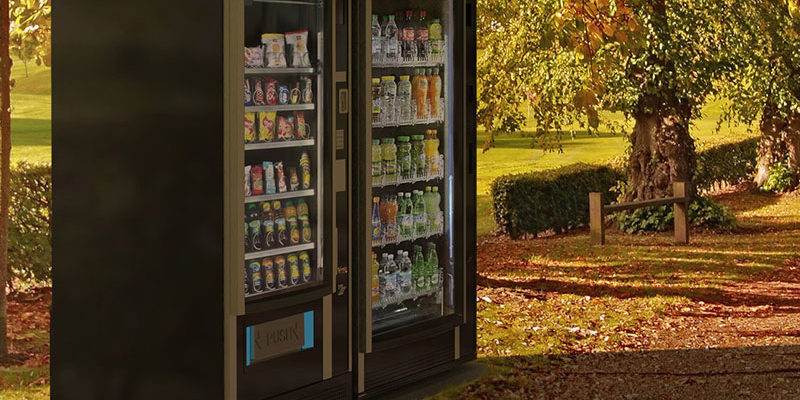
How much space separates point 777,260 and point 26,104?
17394 millimetres

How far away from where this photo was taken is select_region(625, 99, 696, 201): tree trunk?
53.6ft

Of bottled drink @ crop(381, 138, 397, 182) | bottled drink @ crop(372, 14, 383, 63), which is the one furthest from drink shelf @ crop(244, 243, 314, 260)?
bottled drink @ crop(372, 14, 383, 63)

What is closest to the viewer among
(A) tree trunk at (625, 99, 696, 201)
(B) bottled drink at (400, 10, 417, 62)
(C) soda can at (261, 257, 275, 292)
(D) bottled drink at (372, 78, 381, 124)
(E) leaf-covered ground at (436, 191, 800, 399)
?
(C) soda can at (261, 257, 275, 292)

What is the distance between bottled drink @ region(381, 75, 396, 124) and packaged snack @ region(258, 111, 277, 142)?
1.07 meters

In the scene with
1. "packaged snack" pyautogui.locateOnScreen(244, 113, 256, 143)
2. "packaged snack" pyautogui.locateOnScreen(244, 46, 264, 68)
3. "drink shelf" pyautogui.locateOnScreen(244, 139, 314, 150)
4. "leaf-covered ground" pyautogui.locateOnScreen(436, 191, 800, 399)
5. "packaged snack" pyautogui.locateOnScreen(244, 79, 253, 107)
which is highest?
"packaged snack" pyautogui.locateOnScreen(244, 46, 264, 68)

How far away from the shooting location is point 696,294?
11594 mm

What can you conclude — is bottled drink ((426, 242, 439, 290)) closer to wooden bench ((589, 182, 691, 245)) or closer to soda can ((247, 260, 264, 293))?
soda can ((247, 260, 264, 293))

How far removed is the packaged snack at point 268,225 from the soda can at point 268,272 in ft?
0.31

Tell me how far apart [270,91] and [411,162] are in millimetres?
1453

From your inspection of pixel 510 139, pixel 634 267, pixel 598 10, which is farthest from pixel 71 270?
pixel 510 139

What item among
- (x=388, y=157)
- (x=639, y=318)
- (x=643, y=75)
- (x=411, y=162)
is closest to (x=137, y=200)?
(x=388, y=157)

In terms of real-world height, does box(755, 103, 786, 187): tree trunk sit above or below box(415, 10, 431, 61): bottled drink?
below

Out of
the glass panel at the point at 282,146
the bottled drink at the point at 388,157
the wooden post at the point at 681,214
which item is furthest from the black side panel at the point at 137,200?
the wooden post at the point at 681,214

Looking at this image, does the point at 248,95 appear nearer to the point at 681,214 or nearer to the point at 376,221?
the point at 376,221
